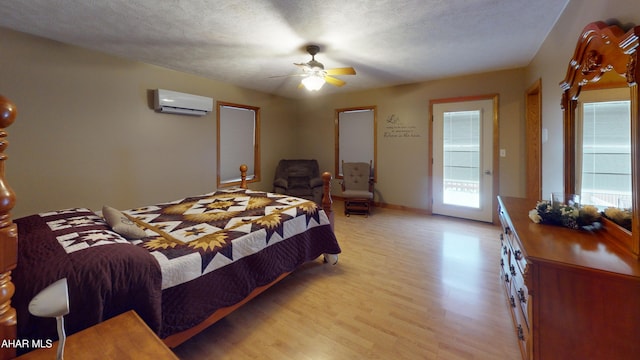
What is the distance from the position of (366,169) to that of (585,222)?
3.79 metres

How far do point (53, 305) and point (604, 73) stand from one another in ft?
8.61

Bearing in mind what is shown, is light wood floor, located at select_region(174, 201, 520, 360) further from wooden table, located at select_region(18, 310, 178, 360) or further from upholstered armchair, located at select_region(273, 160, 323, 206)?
upholstered armchair, located at select_region(273, 160, 323, 206)

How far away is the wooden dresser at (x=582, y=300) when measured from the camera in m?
1.06

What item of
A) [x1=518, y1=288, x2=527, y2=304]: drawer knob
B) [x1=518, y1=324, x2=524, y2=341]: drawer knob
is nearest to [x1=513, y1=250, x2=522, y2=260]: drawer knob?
[x1=518, y1=288, x2=527, y2=304]: drawer knob

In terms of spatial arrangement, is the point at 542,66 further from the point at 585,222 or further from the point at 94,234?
the point at 94,234

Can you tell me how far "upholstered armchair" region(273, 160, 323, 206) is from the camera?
5.34m

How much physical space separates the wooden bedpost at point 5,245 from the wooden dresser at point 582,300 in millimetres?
1972

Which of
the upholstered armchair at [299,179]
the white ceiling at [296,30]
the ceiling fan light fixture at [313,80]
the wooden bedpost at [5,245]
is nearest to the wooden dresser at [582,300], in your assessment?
the wooden bedpost at [5,245]

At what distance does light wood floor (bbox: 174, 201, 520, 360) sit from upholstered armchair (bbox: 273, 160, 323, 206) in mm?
2200

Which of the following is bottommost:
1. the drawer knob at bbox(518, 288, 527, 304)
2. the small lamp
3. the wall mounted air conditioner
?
the drawer knob at bbox(518, 288, 527, 304)

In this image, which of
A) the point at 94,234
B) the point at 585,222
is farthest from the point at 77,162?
the point at 585,222

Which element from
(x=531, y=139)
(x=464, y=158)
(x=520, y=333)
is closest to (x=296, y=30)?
(x=520, y=333)

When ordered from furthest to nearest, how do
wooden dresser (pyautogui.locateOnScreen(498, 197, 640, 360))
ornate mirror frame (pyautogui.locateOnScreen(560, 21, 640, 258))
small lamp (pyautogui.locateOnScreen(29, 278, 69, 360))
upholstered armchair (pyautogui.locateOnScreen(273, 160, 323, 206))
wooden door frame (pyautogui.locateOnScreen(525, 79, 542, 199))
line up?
upholstered armchair (pyautogui.locateOnScreen(273, 160, 323, 206)) < wooden door frame (pyautogui.locateOnScreen(525, 79, 542, 199)) < ornate mirror frame (pyautogui.locateOnScreen(560, 21, 640, 258)) < wooden dresser (pyautogui.locateOnScreen(498, 197, 640, 360)) < small lamp (pyautogui.locateOnScreen(29, 278, 69, 360))

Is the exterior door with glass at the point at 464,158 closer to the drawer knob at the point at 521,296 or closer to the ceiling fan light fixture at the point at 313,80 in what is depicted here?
the ceiling fan light fixture at the point at 313,80
